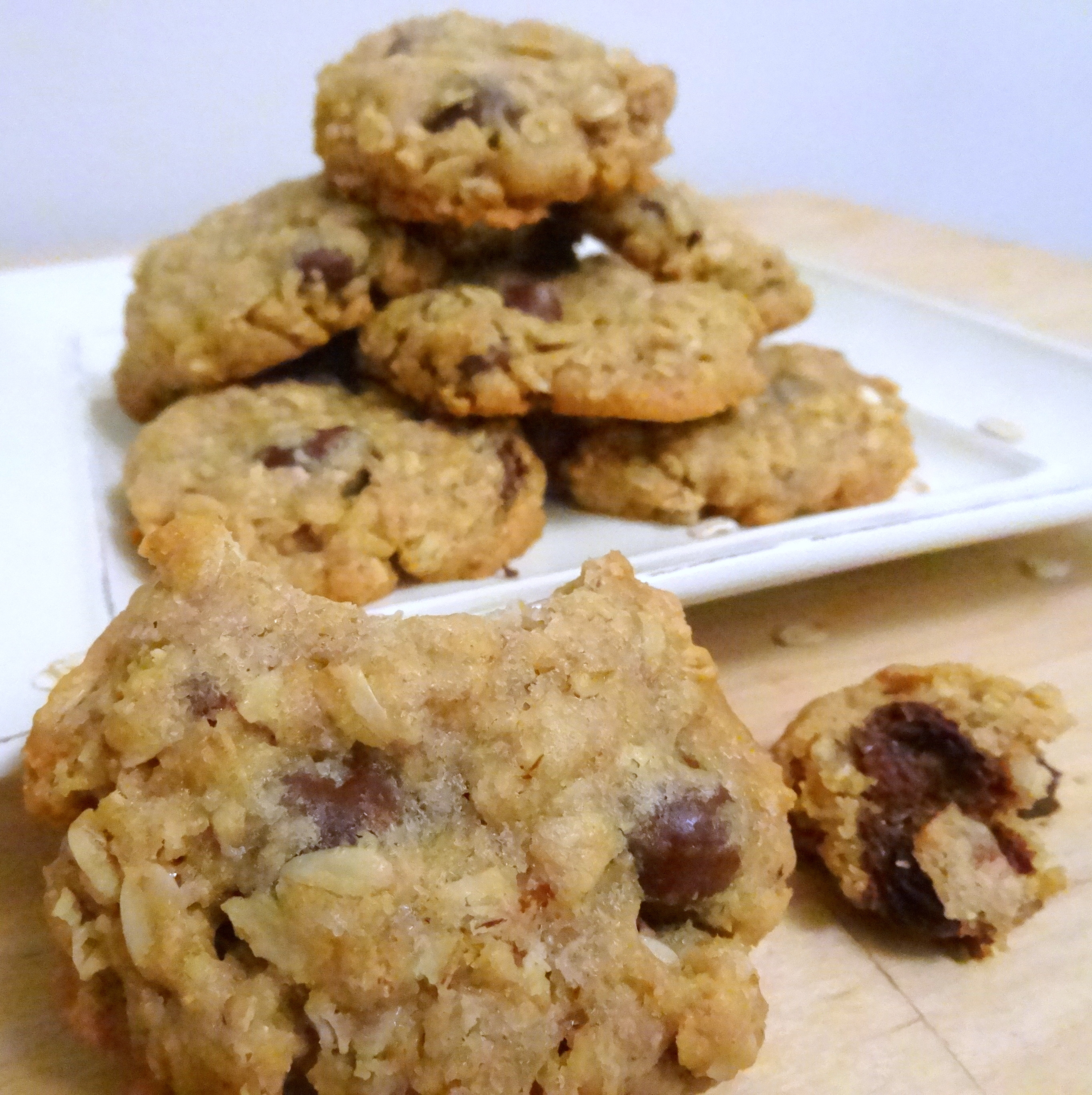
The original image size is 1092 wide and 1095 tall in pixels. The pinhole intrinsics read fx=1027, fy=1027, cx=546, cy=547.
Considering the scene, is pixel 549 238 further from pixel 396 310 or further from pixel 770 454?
pixel 770 454

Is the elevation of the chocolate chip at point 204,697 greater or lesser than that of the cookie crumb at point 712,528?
greater

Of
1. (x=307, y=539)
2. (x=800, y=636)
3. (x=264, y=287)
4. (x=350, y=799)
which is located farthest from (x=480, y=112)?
(x=350, y=799)

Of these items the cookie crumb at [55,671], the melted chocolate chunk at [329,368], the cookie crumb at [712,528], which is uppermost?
the melted chocolate chunk at [329,368]

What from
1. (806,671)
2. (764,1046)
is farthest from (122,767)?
(806,671)

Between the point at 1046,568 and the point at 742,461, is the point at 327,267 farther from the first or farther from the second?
the point at 1046,568

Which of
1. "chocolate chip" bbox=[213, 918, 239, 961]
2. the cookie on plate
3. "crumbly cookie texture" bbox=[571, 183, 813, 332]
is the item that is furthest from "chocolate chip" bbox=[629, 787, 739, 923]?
"crumbly cookie texture" bbox=[571, 183, 813, 332]

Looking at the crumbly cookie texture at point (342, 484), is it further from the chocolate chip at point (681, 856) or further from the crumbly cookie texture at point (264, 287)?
the chocolate chip at point (681, 856)

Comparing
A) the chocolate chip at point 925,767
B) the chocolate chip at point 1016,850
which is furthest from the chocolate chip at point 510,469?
the chocolate chip at point 1016,850
